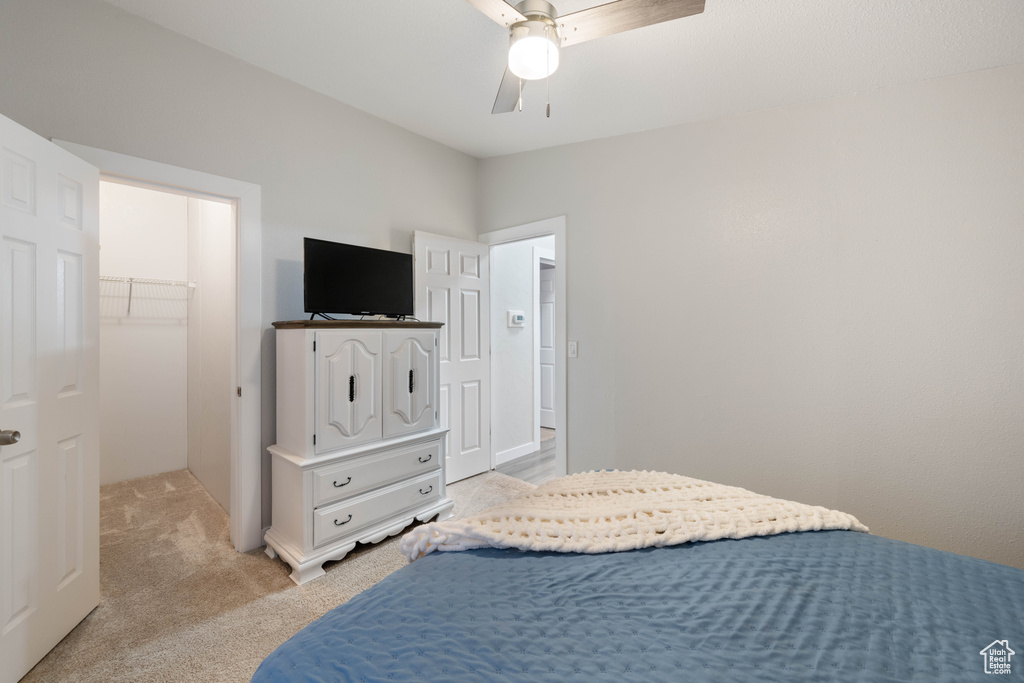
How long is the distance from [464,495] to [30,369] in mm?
2437

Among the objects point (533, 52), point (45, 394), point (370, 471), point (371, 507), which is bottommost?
point (371, 507)

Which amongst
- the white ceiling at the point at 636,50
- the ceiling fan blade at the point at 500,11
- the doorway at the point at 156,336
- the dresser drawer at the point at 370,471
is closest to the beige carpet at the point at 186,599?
the dresser drawer at the point at 370,471

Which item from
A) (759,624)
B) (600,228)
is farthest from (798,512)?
(600,228)

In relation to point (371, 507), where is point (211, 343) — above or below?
above

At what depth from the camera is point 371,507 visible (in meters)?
2.48

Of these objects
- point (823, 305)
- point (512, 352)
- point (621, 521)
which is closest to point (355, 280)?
point (512, 352)

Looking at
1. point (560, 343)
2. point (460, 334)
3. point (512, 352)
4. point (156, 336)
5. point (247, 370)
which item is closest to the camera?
point (247, 370)

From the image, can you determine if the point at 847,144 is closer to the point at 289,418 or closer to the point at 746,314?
the point at 746,314

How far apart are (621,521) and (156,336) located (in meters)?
4.11

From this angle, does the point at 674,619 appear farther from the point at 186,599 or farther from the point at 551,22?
the point at 186,599

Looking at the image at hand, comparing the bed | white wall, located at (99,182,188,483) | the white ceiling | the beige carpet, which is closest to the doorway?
white wall, located at (99,182,188,483)

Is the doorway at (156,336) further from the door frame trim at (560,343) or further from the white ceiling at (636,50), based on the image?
the door frame trim at (560,343)

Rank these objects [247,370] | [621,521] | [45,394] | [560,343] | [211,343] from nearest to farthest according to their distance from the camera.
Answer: [621,521], [45,394], [247,370], [211,343], [560,343]

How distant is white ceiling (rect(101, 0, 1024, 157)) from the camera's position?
6.09ft
